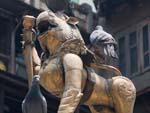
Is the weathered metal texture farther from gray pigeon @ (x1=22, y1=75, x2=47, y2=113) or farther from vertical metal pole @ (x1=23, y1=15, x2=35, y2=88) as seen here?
gray pigeon @ (x1=22, y1=75, x2=47, y2=113)

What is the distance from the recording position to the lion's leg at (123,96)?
805 cm

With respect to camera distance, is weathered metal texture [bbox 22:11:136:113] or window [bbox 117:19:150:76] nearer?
weathered metal texture [bbox 22:11:136:113]

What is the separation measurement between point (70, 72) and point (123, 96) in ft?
2.13

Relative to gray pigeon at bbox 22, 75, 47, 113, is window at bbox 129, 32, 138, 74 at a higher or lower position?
lower

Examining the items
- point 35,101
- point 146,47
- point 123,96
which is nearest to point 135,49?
point 146,47

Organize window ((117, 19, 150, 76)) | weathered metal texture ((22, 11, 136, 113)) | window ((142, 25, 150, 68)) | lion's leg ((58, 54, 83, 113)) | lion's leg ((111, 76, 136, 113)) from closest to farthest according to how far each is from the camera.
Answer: lion's leg ((58, 54, 83, 113)) → weathered metal texture ((22, 11, 136, 113)) → lion's leg ((111, 76, 136, 113)) → window ((142, 25, 150, 68)) → window ((117, 19, 150, 76))

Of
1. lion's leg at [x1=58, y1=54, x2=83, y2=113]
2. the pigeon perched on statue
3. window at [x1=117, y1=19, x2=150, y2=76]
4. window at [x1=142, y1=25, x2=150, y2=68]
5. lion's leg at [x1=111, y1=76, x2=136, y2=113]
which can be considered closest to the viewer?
lion's leg at [x1=58, y1=54, x2=83, y2=113]

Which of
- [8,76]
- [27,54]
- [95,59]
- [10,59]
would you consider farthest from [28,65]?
[10,59]

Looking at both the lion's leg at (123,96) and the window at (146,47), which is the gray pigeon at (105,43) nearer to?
the lion's leg at (123,96)

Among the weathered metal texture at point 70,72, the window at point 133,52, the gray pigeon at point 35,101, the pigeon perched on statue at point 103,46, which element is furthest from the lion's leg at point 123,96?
the window at point 133,52

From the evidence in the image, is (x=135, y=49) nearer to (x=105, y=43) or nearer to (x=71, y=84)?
(x=105, y=43)

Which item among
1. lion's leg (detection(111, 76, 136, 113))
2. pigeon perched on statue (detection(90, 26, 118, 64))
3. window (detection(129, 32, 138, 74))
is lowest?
window (detection(129, 32, 138, 74))

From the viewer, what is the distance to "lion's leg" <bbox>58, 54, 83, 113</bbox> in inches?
296

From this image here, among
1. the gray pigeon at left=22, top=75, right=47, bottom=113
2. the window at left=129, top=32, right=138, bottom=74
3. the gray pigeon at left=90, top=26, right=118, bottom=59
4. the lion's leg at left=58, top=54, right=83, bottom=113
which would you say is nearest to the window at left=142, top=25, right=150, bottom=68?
the window at left=129, top=32, right=138, bottom=74
